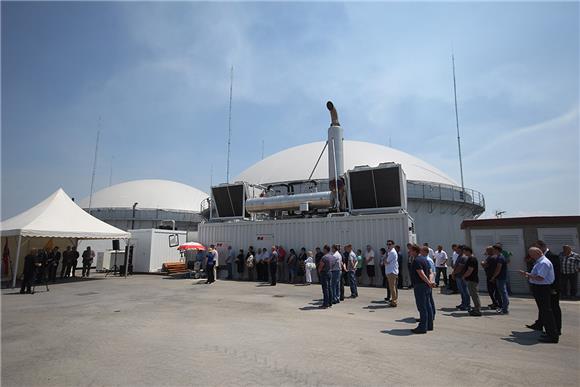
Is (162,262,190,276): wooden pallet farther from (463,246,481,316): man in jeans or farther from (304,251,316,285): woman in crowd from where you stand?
(463,246,481,316): man in jeans

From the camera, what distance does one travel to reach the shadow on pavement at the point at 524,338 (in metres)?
6.17

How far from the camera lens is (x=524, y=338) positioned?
645cm

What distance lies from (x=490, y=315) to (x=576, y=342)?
2494mm

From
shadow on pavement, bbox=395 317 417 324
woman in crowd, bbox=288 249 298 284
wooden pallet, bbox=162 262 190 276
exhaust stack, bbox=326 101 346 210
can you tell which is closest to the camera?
shadow on pavement, bbox=395 317 417 324

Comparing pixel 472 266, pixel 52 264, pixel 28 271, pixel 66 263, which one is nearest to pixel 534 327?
pixel 472 266

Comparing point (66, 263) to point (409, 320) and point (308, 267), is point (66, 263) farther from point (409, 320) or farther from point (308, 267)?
point (409, 320)

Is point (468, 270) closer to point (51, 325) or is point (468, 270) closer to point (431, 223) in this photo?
point (51, 325)

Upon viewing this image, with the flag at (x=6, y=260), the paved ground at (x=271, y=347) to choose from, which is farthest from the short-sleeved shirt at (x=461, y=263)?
the flag at (x=6, y=260)

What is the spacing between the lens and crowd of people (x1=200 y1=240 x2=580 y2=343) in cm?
642

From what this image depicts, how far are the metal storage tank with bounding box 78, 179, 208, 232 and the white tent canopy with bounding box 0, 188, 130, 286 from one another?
22.9 meters

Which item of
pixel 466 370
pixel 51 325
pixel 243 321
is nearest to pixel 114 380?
pixel 243 321

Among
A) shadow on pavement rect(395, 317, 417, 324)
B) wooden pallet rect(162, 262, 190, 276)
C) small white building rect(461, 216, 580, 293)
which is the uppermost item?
small white building rect(461, 216, 580, 293)

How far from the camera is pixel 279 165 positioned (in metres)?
32.2

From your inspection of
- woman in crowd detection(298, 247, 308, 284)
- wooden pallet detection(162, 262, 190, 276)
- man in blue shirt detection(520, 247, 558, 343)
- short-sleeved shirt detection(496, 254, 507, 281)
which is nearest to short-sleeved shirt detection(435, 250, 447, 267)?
short-sleeved shirt detection(496, 254, 507, 281)
